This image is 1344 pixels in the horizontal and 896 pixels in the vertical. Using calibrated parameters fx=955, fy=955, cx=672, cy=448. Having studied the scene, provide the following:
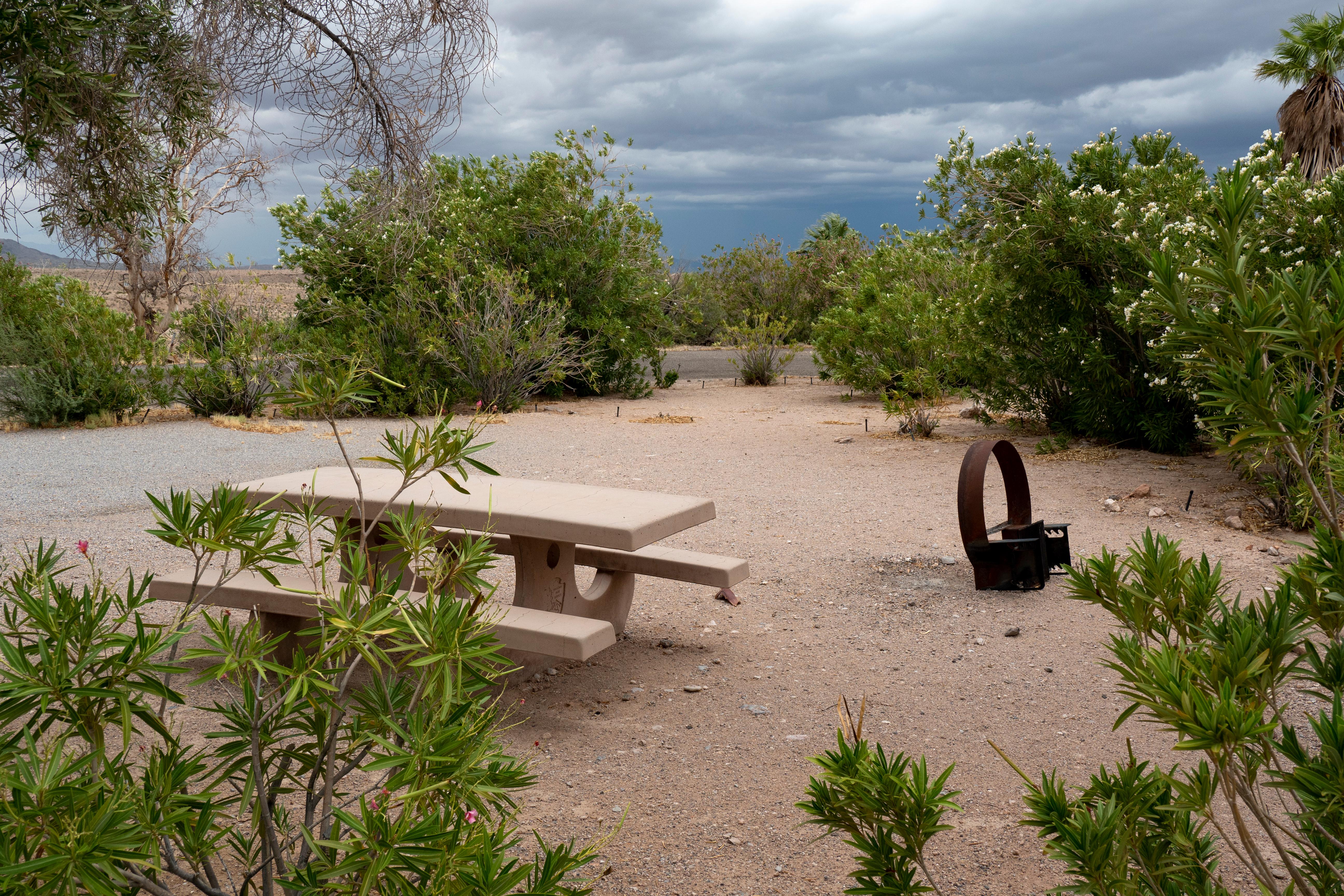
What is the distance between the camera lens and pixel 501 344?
1272cm

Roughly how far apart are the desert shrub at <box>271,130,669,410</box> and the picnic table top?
28.0ft

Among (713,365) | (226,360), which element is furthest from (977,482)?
(713,365)

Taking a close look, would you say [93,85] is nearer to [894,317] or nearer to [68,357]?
[68,357]

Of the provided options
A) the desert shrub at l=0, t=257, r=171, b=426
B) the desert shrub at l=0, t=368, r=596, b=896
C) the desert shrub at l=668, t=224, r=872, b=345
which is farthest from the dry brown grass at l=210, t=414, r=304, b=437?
the desert shrub at l=668, t=224, r=872, b=345

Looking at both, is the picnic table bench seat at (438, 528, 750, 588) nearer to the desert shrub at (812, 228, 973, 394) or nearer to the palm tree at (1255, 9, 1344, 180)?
the desert shrub at (812, 228, 973, 394)

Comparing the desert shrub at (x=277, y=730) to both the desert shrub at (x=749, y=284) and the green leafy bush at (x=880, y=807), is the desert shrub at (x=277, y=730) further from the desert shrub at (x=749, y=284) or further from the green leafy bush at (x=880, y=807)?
the desert shrub at (x=749, y=284)

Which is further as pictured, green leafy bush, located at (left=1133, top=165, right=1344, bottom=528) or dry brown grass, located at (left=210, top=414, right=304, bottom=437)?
dry brown grass, located at (left=210, top=414, right=304, bottom=437)

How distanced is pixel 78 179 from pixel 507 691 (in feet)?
10.0

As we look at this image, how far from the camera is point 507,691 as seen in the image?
3.78m

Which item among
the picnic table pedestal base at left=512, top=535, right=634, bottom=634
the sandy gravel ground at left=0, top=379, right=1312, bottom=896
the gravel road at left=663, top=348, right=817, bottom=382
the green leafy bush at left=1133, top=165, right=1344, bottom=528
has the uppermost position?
the green leafy bush at left=1133, top=165, right=1344, bottom=528

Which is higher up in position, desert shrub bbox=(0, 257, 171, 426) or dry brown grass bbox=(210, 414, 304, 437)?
desert shrub bbox=(0, 257, 171, 426)

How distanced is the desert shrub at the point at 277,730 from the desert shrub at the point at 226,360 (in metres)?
11.2

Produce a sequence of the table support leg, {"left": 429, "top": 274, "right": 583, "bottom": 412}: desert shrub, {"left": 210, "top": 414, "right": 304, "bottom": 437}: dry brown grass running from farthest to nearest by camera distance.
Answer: {"left": 429, "top": 274, "right": 583, "bottom": 412}: desert shrub, {"left": 210, "top": 414, "right": 304, "bottom": 437}: dry brown grass, the table support leg

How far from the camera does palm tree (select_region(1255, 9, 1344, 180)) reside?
12.6m
